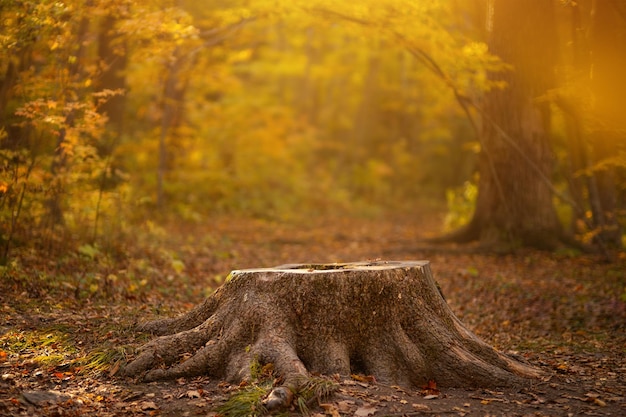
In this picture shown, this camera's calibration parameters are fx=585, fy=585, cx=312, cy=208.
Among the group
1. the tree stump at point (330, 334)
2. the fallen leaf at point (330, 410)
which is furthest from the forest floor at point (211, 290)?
the tree stump at point (330, 334)

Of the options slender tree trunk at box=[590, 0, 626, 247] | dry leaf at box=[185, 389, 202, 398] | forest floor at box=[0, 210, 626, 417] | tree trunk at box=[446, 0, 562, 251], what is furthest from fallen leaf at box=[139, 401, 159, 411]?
tree trunk at box=[446, 0, 562, 251]

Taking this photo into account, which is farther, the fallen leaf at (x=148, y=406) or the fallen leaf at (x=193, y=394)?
the fallen leaf at (x=193, y=394)

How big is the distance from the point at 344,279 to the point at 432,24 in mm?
7176

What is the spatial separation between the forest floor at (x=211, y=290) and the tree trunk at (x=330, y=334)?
17 cm

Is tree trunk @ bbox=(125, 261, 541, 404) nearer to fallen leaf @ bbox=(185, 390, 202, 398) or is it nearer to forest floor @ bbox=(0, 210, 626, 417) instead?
forest floor @ bbox=(0, 210, 626, 417)

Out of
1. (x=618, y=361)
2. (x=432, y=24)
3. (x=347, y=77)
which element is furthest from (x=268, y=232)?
(x=347, y=77)

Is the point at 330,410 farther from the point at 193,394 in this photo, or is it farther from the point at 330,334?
the point at 193,394

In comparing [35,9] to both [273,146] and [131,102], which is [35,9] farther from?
[273,146]

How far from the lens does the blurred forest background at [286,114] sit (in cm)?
764

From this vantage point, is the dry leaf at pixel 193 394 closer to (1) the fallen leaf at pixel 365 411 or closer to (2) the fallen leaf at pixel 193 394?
(2) the fallen leaf at pixel 193 394

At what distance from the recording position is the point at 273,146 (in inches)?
822

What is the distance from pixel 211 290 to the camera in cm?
898

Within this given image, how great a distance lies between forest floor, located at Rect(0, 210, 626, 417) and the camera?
4527 mm

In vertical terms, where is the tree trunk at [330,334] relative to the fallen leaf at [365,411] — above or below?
above
